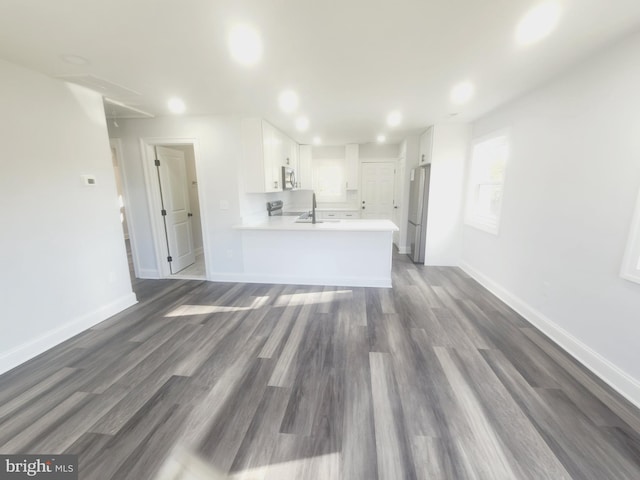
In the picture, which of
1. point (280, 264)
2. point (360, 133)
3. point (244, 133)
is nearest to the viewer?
point (244, 133)

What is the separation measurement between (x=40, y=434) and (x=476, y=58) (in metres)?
4.11

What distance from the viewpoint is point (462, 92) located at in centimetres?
286

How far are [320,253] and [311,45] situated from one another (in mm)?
2632

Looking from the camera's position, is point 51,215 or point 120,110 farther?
point 120,110

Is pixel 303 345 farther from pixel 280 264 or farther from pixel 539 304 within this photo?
pixel 539 304

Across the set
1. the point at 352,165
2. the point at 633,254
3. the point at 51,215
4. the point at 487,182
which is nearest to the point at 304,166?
the point at 352,165

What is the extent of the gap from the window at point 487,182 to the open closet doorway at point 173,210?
15.0 feet

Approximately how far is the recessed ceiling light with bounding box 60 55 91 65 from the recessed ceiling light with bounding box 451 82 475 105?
11.4ft

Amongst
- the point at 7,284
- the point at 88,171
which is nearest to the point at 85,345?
the point at 7,284

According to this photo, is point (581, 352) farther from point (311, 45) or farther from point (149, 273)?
point (149, 273)

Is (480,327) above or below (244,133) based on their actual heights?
below

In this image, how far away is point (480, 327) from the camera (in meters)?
2.72

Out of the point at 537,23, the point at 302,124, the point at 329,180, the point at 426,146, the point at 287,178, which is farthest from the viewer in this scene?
the point at 329,180

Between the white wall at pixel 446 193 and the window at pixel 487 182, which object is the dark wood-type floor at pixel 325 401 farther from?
the white wall at pixel 446 193
